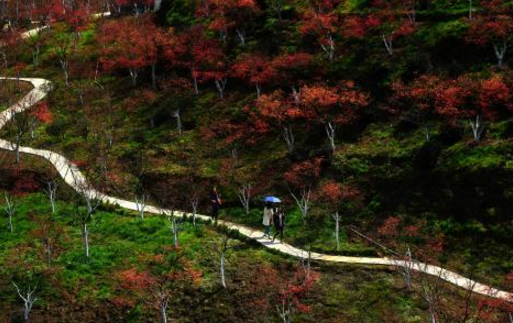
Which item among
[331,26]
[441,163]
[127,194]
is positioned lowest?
[127,194]

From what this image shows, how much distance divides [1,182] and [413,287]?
37.0 m

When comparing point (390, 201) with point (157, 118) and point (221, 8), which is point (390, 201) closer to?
point (157, 118)

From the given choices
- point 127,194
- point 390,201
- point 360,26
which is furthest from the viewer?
point 360,26

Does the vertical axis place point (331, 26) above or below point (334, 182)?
above

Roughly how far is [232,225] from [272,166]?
822 centimetres

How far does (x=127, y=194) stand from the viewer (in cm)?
4716

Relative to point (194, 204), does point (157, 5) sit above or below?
above

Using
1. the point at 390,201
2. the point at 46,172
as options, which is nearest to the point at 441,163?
the point at 390,201

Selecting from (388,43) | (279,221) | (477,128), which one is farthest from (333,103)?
(279,221)

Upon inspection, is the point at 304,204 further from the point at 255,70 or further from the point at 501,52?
the point at 501,52

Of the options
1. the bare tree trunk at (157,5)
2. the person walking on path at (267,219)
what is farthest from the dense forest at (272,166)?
the bare tree trunk at (157,5)

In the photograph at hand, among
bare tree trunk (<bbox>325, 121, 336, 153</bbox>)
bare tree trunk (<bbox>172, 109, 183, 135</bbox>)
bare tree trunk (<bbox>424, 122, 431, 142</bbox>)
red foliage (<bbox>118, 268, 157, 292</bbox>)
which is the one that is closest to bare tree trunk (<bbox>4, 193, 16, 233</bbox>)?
red foliage (<bbox>118, 268, 157, 292</bbox>)

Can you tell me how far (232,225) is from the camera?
4050cm

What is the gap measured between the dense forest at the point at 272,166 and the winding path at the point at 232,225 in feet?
2.14
